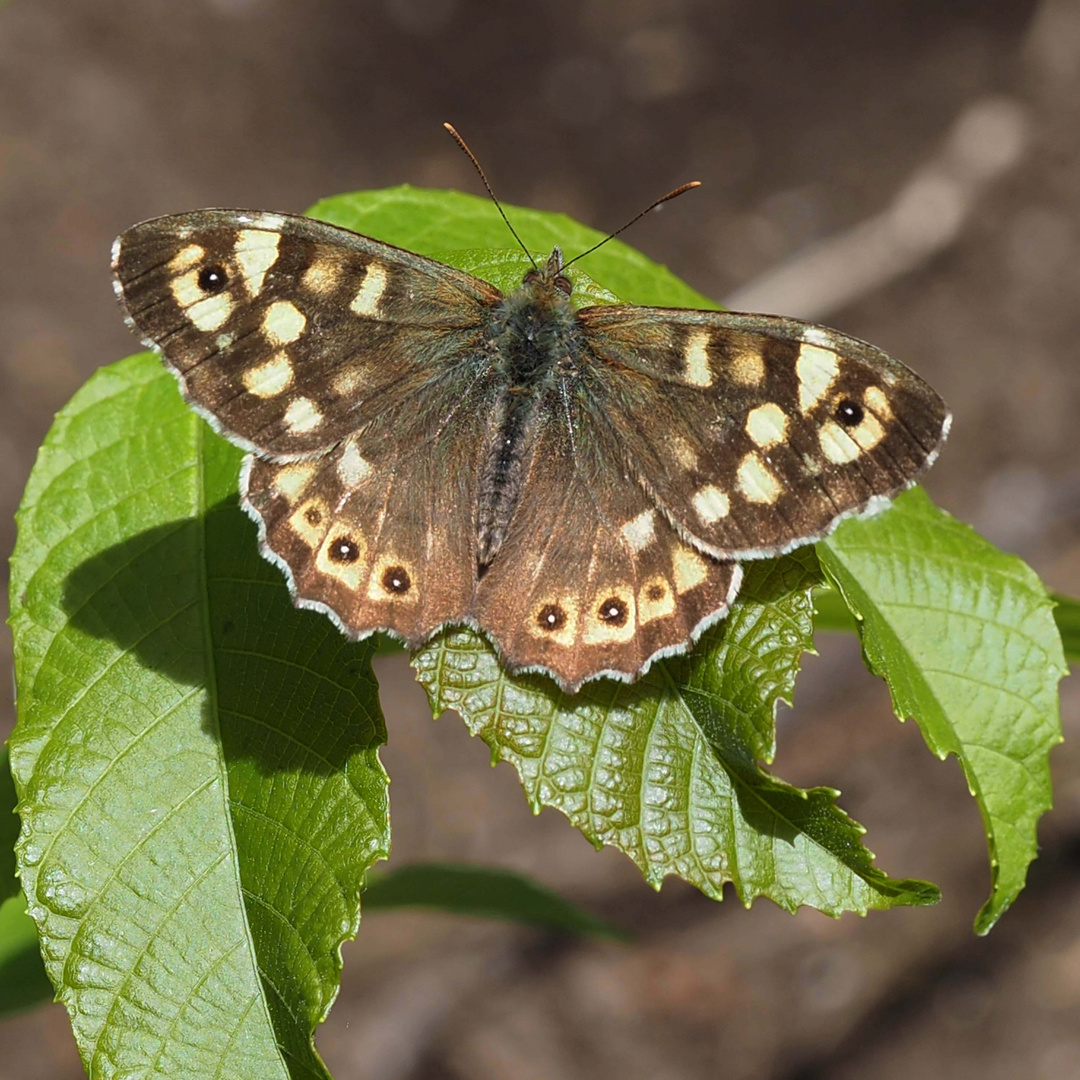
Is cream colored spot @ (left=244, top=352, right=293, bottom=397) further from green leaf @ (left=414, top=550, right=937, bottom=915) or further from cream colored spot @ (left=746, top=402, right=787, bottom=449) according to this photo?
cream colored spot @ (left=746, top=402, right=787, bottom=449)

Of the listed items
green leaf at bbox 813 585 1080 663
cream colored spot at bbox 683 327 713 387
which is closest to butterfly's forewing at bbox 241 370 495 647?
cream colored spot at bbox 683 327 713 387

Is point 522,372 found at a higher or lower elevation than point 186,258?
lower

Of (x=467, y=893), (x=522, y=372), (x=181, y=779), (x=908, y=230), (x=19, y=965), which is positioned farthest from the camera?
(x=908, y=230)

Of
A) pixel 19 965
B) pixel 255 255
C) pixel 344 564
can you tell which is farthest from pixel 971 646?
pixel 19 965

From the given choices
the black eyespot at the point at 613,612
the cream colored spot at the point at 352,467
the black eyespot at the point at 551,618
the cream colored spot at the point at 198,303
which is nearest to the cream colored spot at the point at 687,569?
A: the black eyespot at the point at 613,612

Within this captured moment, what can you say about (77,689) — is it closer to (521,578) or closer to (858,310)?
(521,578)

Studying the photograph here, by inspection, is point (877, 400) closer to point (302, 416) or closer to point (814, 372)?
point (814, 372)
